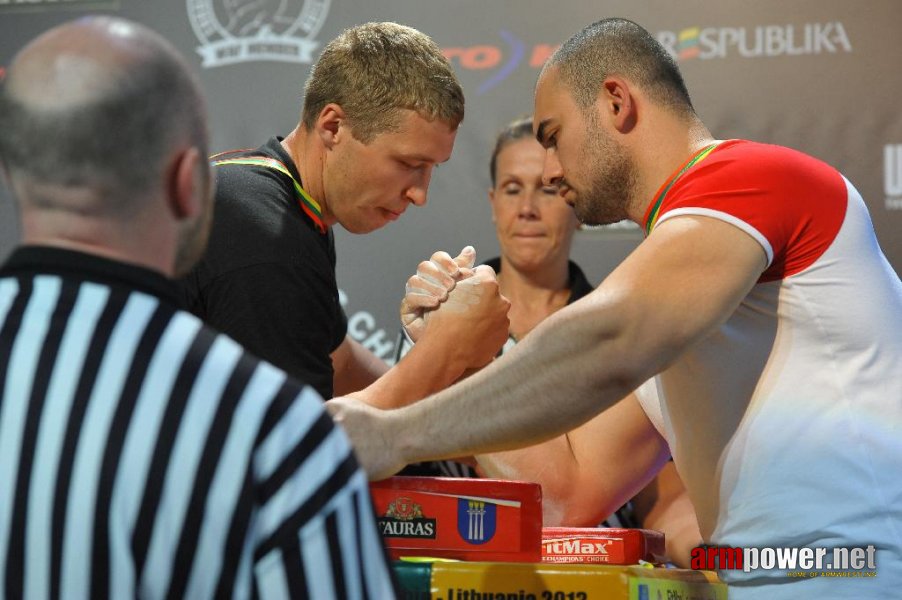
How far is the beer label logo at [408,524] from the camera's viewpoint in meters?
1.48

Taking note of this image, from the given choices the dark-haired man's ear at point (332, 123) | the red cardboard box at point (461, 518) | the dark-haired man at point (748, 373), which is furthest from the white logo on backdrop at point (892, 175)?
the red cardboard box at point (461, 518)

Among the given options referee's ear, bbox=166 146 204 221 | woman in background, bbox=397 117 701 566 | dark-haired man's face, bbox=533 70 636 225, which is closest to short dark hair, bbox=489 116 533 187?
woman in background, bbox=397 117 701 566

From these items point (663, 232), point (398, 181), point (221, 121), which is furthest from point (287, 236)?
point (221, 121)

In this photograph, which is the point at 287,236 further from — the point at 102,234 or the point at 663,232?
the point at 102,234

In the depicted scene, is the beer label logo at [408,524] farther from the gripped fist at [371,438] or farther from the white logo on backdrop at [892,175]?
the white logo on backdrop at [892,175]

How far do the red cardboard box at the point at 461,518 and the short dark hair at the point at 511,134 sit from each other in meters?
1.86

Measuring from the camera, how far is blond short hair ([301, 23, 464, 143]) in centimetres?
206

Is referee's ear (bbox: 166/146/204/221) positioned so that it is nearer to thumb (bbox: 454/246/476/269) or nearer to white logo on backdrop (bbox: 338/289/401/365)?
thumb (bbox: 454/246/476/269)

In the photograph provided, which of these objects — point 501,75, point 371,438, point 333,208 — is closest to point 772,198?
point 371,438

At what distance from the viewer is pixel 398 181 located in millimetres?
2135

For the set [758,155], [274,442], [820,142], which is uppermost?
[820,142]

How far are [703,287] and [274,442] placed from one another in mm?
797

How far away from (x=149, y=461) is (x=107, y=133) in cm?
27

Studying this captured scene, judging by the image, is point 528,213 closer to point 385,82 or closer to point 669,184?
point 385,82
